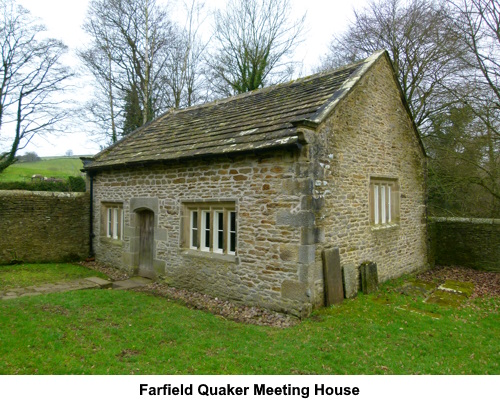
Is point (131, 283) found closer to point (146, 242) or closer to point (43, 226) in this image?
point (146, 242)

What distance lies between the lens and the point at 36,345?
5.12 metres

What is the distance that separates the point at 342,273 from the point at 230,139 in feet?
14.3

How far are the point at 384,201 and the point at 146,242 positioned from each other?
25.9 feet

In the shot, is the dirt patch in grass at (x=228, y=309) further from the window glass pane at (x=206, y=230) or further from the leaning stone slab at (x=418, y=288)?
the leaning stone slab at (x=418, y=288)

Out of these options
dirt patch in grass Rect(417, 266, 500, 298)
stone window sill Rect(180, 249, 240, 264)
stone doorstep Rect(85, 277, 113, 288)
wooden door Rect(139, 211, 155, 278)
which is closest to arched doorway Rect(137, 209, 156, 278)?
wooden door Rect(139, 211, 155, 278)

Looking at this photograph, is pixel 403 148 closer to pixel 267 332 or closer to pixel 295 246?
pixel 295 246

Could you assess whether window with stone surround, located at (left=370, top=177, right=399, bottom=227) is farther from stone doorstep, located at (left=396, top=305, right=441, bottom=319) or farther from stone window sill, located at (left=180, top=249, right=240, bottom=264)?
stone window sill, located at (left=180, top=249, right=240, bottom=264)

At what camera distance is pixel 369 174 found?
924cm

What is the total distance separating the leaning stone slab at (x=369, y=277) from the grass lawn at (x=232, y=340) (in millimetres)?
651

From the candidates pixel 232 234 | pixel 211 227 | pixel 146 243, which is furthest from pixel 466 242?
pixel 146 243

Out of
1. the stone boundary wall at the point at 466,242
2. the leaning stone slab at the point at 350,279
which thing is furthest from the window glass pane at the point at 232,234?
the stone boundary wall at the point at 466,242

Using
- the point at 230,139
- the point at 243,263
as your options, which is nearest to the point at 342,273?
the point at 243,263

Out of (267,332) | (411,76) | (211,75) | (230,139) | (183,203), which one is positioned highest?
(211,75)

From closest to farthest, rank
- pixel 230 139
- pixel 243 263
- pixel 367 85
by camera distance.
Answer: pixel 243 263 → pixel 230 139 → pixel 367 85
